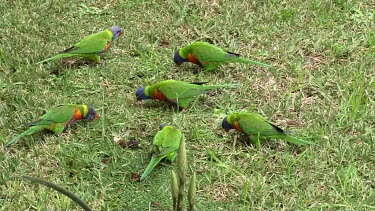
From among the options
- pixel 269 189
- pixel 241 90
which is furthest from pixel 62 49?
pixel 269 189

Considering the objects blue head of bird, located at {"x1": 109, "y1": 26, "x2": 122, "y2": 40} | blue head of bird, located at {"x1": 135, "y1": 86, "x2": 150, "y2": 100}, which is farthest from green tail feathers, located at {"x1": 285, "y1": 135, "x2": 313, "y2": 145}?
blue head of bird, located at {"x1": 109, "y1": 26, "x2": 122, "y2": 40}

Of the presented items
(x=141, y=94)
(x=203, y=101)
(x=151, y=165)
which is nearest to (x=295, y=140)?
(x=203, y=101)

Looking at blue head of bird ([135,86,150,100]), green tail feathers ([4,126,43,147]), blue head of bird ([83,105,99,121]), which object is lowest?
green tail feathers ([4,126,43,147])

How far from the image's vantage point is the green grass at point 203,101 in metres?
2.80

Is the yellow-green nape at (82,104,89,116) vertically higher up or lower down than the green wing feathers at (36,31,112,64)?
lower down

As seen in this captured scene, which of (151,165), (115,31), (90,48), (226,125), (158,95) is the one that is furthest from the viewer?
(115,31)

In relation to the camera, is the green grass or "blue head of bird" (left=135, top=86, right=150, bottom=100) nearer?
the green grass

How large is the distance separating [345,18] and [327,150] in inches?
75.4

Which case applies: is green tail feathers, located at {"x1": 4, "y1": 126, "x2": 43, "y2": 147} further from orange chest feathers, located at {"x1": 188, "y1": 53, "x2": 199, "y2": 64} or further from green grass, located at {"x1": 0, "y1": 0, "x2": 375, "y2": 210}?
orange chest feathers, located at {"x1": 188, "y1": 53, "x2": 199, "y2": 64}

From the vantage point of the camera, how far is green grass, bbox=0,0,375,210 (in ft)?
9.20

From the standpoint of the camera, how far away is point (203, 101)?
3557 mm

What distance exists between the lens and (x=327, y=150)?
3.03m

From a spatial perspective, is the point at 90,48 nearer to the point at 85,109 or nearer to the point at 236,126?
the point at 85,109

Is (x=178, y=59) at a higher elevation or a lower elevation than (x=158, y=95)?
higher
